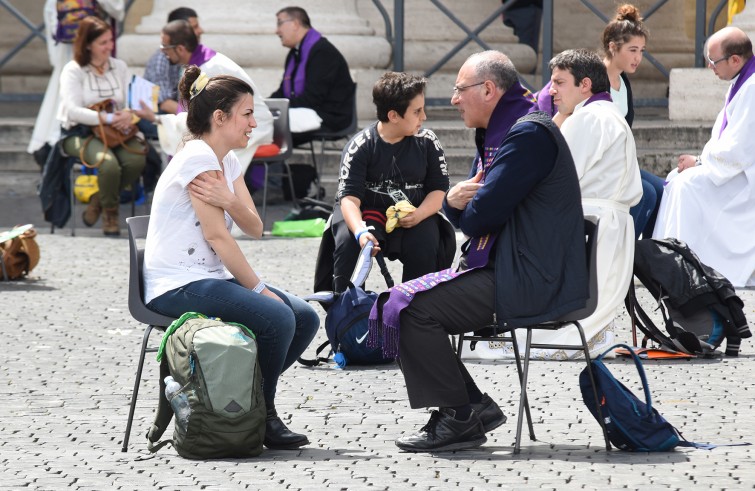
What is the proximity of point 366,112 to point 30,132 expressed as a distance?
10.1 feet

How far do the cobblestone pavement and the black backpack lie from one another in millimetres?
131

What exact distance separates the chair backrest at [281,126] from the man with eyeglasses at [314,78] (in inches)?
17.7

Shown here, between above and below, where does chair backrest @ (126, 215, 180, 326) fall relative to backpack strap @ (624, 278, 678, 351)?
above

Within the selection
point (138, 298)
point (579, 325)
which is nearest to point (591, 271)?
point (579, 325)

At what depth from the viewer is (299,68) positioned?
1174 centimetres

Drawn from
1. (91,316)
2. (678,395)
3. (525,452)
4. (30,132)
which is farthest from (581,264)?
(30,132)

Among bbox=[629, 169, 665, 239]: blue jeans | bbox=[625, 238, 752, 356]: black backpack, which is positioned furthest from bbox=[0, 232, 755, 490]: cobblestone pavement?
bbox=[629, 169, 665, 239]: blue jeans

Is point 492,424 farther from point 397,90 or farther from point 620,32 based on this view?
point 620,32

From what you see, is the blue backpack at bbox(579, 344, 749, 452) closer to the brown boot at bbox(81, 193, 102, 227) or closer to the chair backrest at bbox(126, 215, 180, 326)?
the chair backrest at bbox(126, 215, 180, 326)

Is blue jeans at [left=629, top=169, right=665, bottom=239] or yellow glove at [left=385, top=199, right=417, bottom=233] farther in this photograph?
blue jeans at [left=629, top=169, right=665, bottom=239]

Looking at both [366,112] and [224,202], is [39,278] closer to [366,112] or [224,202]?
[224,202]

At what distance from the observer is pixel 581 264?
4879 mm

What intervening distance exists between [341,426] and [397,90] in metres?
1.97

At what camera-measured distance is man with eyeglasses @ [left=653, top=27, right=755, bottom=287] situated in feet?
28.1
